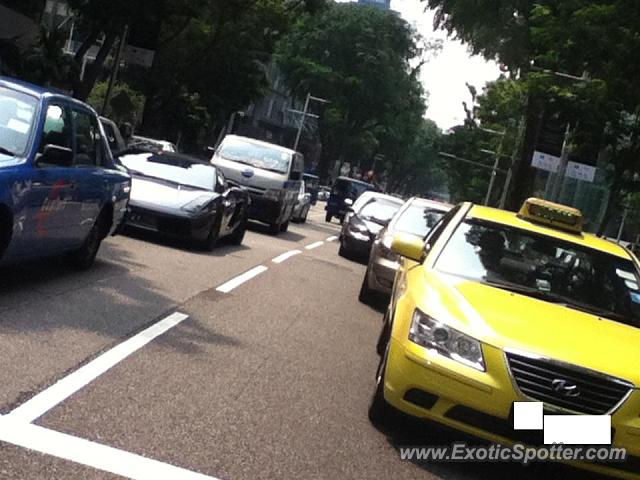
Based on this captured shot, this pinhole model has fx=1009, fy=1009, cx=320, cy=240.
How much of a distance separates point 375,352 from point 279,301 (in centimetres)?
240

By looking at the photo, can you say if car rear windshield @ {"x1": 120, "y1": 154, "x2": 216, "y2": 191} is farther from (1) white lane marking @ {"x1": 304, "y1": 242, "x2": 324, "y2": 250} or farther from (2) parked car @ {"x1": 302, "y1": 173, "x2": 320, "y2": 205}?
(2) parked car @ {"x1": 302, "y1": 173, "x2": 320, "y2": 205}

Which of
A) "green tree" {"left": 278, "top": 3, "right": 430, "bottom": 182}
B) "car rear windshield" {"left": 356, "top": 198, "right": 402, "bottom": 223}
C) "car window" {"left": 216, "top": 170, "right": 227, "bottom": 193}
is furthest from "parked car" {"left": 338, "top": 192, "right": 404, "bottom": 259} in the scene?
"green tree" {"left": 278, "top": 3, "right": 430, "bottom": 182}

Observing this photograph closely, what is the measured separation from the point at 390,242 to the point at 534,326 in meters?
6.45

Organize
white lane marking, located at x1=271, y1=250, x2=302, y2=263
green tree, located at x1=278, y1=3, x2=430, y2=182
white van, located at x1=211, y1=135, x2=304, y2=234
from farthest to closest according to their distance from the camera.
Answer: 1. green tree, located at x1=278, y1=3, x2=430, y2=182
2. white van, located at x1=211, y1=135, x2=304, y2=234
3. white lane marking, located at x1=271, y1=250, x2=302, y2=263

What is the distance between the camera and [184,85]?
38062mm

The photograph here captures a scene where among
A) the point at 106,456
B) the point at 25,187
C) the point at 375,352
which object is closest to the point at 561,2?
the point at 375,352

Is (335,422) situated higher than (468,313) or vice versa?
(468,313)

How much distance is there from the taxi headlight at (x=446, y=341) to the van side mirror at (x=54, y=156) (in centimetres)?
374

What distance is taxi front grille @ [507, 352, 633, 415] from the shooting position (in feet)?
17.0

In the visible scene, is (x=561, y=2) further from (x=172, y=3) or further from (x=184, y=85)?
(x=184, y=85)

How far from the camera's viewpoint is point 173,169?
15250 millimetres

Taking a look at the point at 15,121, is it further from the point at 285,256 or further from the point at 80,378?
the point at 285,256

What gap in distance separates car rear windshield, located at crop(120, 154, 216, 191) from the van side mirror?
6.47 m

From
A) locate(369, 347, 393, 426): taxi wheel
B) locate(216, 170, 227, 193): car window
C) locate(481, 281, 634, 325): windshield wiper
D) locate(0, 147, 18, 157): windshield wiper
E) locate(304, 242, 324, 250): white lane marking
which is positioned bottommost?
locate(304, 242, 324, 250): white lane marking
